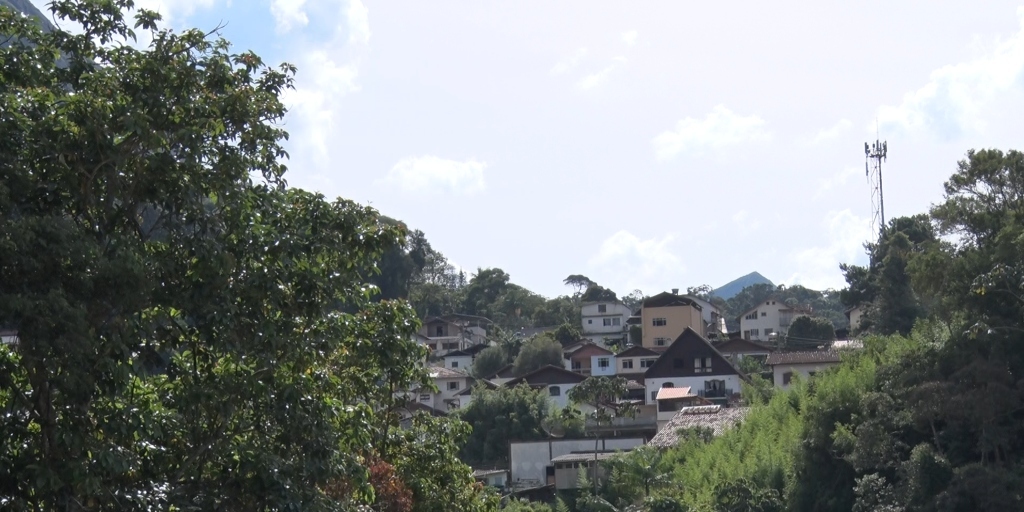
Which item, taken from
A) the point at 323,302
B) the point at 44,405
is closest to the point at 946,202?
the point at 323,302

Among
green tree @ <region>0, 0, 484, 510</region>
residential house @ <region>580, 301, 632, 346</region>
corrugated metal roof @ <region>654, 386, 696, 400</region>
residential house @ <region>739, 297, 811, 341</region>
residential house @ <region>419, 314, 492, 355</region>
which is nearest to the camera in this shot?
green tree @ <region>0, 0, 484, 510</region>

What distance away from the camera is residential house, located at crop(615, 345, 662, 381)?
56.4 metres

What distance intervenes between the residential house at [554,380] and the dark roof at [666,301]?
34.5 feet

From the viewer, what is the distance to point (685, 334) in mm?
49562

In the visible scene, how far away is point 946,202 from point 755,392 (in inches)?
516

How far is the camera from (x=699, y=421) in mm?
41781

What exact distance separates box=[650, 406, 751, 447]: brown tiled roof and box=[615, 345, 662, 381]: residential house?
1222cm

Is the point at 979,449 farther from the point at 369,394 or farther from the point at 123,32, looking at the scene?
the point at 123,32

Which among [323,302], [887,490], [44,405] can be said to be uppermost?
[323,302]

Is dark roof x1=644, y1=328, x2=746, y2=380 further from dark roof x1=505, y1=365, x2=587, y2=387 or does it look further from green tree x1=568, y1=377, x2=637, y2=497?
dark roof x1=505, y1=365, x2=587, y2=387

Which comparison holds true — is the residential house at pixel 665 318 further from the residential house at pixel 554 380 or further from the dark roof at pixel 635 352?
the residential house at pixel 554 380

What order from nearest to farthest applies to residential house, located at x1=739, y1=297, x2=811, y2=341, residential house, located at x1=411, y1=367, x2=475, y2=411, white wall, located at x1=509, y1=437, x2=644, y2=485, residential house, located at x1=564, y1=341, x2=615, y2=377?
white wall, located at x1=509, y1=437, x2=644, y2=485 < residential house, located at x1=411, y1=367, x2=475, y2=411 < residential house, located at x1=564, y1=341, x2=615, y2=377 < residential house, located at x1=739, y1=297, x2=811, y2=341

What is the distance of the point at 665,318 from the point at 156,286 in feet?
181

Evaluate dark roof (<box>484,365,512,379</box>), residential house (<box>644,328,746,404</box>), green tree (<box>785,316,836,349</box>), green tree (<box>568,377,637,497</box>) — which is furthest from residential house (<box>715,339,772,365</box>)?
green tree (<box>568,377,637,497</box>)
